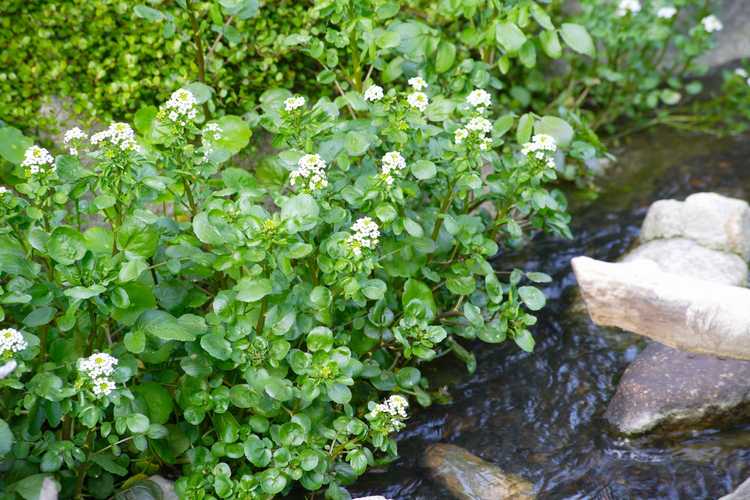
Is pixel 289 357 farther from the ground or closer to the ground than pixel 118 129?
closer to the ground

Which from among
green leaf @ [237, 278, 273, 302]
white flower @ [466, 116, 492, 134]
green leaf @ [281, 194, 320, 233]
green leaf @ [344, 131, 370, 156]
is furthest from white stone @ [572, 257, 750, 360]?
green leaf @ [237, 278, 273, 302]

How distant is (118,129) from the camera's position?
9.84 ft

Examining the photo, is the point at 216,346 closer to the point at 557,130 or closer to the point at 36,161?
the point at 36,161

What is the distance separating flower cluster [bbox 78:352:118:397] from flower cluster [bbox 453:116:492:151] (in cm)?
154

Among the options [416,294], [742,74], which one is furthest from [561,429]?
[742,74]

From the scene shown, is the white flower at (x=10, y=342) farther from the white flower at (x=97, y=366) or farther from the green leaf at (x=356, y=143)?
the green leaf at (x=356, y=143)

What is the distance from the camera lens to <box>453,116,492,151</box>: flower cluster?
3303 mm

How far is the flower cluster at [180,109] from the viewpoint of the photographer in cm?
307

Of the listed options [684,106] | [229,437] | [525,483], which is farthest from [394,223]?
[684,106]

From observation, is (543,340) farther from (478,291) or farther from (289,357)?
(289,357)

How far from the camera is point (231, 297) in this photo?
3102mm

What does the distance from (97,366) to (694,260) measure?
316cm

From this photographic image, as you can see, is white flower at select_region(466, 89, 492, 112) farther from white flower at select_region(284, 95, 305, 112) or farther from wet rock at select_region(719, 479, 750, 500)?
wet rock at select_region(719, 479, 750, 500)

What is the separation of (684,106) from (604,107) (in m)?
0.75
